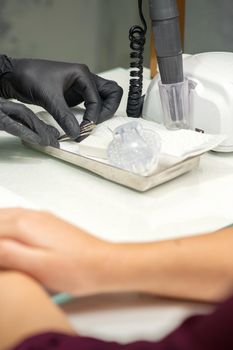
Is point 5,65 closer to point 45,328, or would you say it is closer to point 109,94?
point 109,94

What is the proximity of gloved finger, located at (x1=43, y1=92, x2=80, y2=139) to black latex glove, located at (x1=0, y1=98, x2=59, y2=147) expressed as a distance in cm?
3

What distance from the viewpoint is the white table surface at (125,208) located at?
2.32ft

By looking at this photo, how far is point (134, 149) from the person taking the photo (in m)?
0.98

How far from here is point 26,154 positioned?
1138mm

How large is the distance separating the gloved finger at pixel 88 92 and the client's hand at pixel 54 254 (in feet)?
1.54

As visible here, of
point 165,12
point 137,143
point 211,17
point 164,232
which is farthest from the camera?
point 211,17

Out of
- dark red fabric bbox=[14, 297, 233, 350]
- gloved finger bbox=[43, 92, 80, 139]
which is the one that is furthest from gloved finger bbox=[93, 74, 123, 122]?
dark red fabric bbox=[14, 297, 233, 350]

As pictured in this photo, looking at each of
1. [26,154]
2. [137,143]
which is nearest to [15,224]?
[137,143]

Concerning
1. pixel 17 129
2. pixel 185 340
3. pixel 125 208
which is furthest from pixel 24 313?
pixel 17 129

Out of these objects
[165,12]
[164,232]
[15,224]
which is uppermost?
[165,12]

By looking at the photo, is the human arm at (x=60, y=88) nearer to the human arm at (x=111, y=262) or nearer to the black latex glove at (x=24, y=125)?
the black latex glove at (x=24, y=125)

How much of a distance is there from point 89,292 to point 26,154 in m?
0.49

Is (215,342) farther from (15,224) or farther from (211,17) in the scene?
(211,17)

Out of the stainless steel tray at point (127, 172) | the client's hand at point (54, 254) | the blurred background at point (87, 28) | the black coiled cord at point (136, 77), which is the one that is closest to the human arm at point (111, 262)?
the client's hand at point (54, 254)
